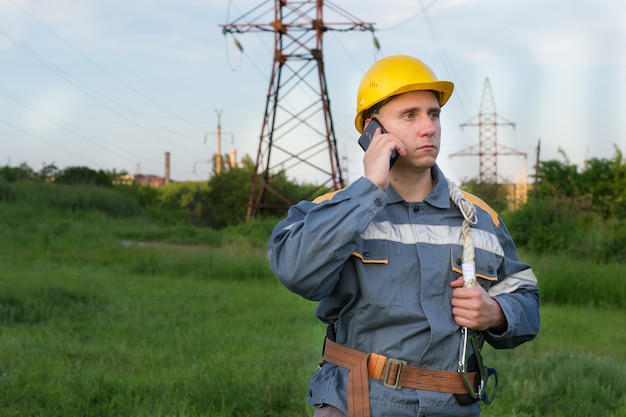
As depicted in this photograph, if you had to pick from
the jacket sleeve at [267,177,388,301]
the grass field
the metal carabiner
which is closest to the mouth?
the jacket sleeve at [267,177,388,301]

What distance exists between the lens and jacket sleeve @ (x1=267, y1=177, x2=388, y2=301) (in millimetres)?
2699

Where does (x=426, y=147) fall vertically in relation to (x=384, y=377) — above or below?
above

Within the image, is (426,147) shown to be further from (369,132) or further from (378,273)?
(378,273)

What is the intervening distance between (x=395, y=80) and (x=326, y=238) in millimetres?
701

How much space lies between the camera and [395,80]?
3.02 meters

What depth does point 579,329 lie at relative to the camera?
11.3 meters

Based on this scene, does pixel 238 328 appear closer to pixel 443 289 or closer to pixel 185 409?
pixel 185 409

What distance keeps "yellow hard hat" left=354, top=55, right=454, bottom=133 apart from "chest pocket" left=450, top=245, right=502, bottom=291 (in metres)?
0.61

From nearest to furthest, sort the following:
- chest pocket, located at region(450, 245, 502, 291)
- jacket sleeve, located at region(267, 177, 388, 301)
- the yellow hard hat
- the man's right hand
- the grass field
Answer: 1. jacket sleeve, located at region(267, 177, 388, 301)
2. the man's right hand
3. chest pocket, located at region(450, 245, 502, 291)
4. the yellow hard hat
5. the grass field

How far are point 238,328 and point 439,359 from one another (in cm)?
744

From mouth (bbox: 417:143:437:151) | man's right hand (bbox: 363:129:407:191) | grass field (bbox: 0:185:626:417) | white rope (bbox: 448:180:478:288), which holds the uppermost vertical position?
mouth (bbox: 417:143:437:151)

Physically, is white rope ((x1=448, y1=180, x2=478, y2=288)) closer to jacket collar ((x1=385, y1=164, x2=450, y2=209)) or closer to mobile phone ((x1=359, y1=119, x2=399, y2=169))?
jacket collar ((x1=385, y1=164, x2=450, y2=209))

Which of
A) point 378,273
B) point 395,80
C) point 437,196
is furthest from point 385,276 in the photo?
point 395,80

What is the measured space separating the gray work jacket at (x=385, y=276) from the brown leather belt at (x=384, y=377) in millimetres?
24
